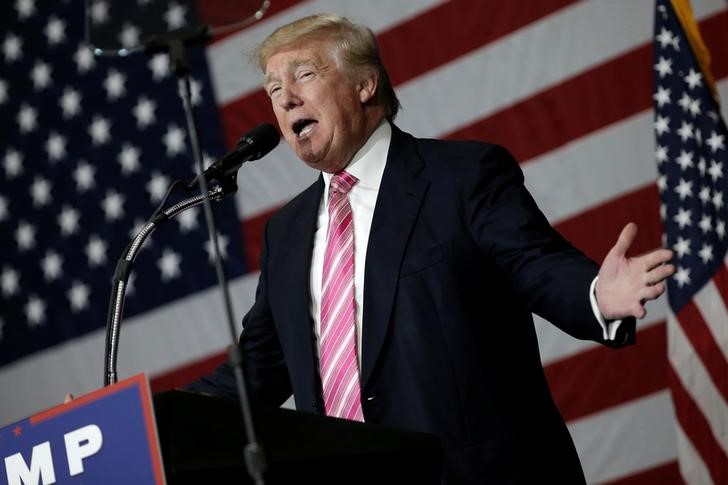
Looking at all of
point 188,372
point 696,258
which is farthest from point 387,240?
point 188,372

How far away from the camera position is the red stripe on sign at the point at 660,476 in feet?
10.6

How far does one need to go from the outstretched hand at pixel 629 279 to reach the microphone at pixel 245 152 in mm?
608

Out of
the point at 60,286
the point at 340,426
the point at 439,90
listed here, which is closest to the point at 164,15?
the point at 340,426

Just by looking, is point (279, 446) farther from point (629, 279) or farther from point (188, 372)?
point (188, 372)

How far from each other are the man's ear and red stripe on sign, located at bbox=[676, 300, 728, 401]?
1.24m

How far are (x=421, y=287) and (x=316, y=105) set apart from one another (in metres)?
0.52

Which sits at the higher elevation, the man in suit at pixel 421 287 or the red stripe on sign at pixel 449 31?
the red stripe on sign at pixel 449 31

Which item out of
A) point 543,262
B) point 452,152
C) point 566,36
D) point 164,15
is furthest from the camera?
point 566,36

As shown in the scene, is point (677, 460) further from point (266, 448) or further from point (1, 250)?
point (1, 250)

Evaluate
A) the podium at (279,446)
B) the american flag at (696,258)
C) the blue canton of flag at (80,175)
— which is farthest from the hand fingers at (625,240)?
the blue canton of flag at (80,175)

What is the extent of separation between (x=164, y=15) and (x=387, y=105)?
33.6 inches

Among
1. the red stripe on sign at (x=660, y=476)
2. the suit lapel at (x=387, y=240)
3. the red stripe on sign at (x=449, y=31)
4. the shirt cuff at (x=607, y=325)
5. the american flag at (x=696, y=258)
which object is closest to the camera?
the shirt cuff at (x=607, y=325)

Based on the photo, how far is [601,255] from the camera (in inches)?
131

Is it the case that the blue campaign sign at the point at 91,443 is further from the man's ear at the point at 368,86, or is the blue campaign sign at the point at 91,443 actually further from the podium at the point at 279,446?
the man's ear at the point at 368,86
